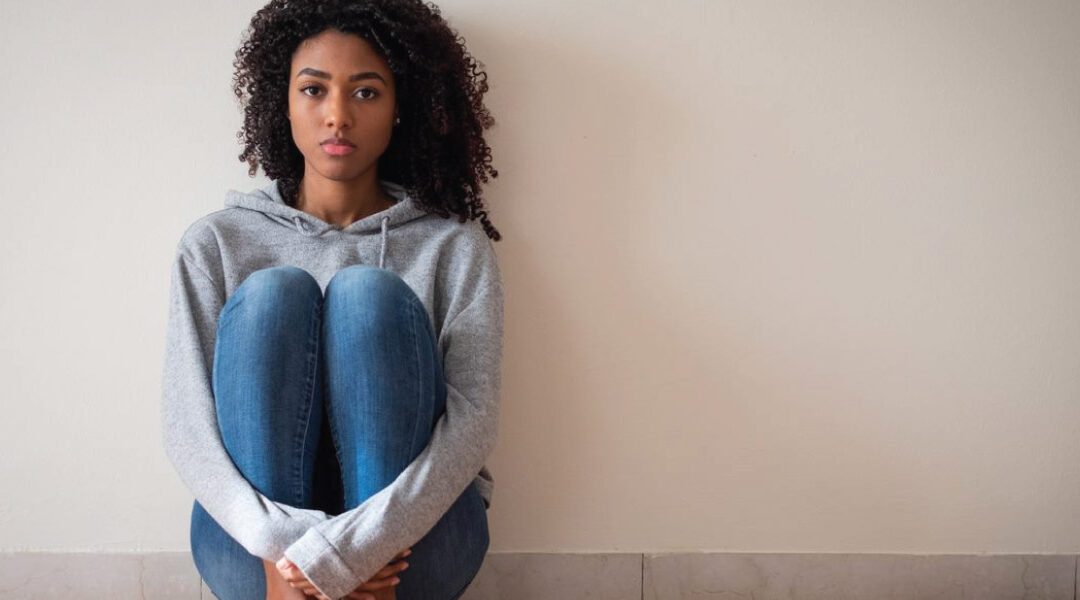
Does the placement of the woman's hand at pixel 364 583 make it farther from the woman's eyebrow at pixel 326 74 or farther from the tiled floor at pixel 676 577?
→ the woman's eyebrow at pixel 326 74

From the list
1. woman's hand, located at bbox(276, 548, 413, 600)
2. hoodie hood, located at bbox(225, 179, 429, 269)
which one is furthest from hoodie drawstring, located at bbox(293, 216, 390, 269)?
woman's hand, located at bbox(276, 548, 413, 600)

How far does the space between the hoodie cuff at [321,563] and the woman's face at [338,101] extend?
575 mm

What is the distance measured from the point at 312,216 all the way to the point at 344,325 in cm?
35

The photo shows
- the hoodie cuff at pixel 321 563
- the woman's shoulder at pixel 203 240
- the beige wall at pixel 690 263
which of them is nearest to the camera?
the hoodie cuff at pixel 321 563

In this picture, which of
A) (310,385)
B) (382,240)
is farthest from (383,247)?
(310,385)

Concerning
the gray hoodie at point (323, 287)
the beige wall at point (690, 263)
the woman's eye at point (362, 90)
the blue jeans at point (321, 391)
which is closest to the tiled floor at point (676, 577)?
the beige wall at point (690, 263)

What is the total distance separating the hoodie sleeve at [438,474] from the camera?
0.97 metres

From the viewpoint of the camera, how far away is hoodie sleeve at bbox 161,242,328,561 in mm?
990

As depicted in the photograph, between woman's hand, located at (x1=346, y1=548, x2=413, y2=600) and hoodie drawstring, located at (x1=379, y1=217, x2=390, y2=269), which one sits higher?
hoodie drawstring, located at (x1=379, y1=217, x2=390, y2=269)

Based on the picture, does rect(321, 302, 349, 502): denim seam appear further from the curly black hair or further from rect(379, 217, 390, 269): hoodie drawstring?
the curly black hair

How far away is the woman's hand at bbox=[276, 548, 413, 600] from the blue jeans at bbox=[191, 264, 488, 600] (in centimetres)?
4

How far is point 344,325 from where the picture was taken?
1.04 m

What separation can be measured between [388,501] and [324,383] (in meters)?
0.17

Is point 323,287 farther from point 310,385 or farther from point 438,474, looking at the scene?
point 438,474
